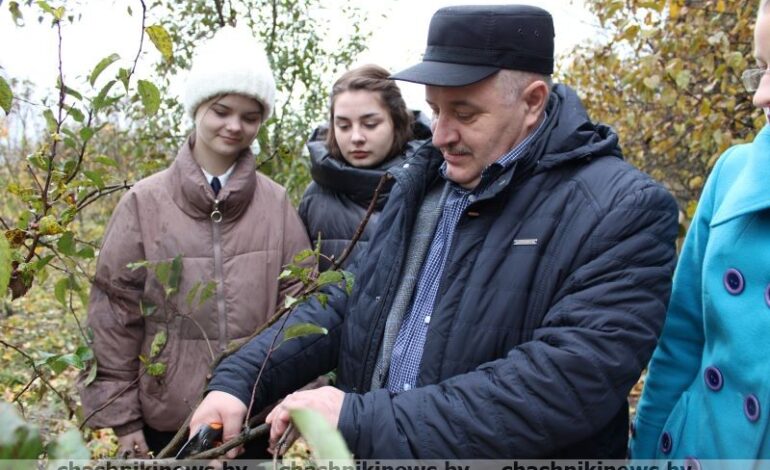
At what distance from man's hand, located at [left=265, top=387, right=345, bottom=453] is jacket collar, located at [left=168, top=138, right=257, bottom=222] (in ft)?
3.80

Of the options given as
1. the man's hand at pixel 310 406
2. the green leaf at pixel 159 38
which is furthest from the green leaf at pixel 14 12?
the man's hand at pixel 310 406

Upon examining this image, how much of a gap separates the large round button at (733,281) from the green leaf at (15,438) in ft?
4.60

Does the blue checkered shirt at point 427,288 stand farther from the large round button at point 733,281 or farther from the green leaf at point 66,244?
the green leaf at point 66,244

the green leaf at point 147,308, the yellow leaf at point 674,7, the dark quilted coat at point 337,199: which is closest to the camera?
the green leaf at point 147,308

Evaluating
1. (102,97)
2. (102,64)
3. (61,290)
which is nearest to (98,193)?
(61,290)

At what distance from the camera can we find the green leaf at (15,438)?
0.53 meters

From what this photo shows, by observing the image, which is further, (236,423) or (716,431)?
(236,423)

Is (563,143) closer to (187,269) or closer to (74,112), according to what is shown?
(74,112)

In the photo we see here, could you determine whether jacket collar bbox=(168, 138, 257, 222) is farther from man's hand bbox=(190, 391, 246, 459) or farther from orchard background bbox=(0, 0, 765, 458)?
man's hand bbox=(190, 391, 246, 459)

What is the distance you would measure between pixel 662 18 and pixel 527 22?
3298mm

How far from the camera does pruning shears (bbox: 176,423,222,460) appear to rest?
1.52m

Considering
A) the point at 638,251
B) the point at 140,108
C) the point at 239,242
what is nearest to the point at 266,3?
the point at 140,108

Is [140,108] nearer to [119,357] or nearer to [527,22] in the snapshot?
[119,357]

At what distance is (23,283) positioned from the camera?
69.9 inches
